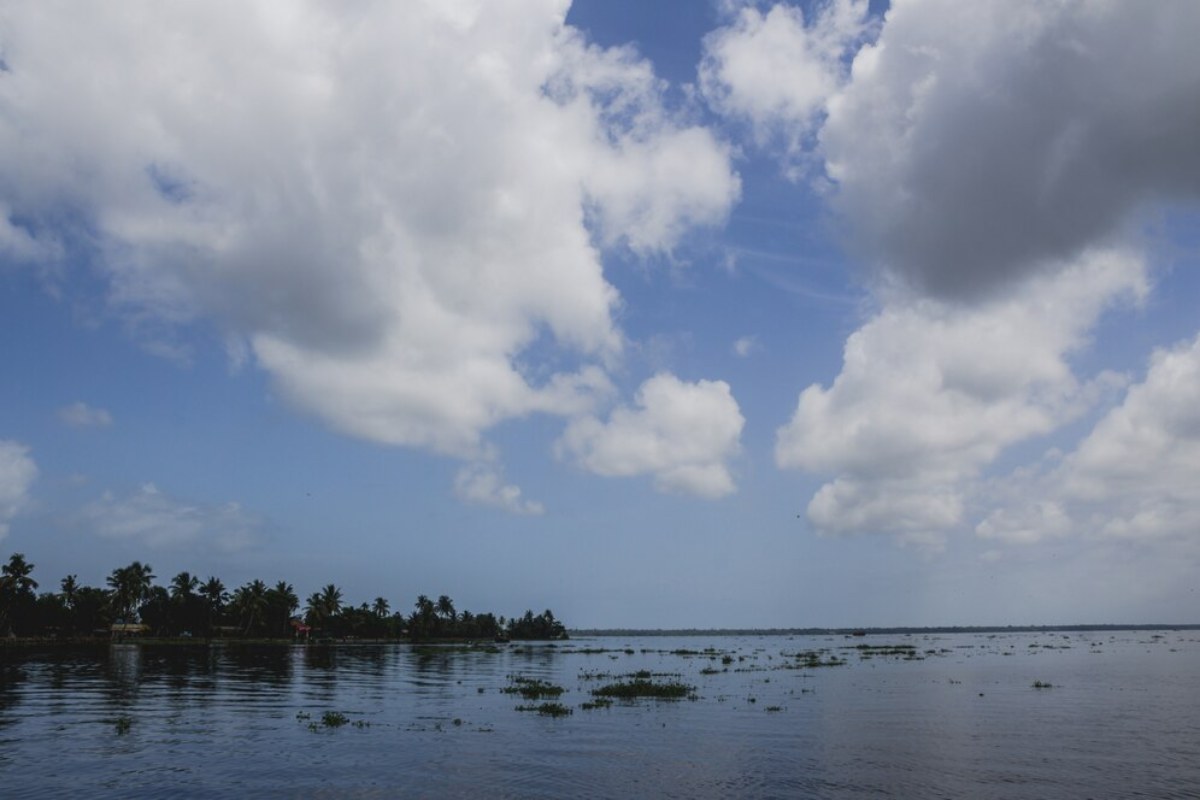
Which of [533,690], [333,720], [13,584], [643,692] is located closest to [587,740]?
[333,720]

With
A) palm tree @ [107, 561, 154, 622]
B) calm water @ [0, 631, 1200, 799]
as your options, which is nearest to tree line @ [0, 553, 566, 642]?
palm tree @ [107, 561, 154, 622]

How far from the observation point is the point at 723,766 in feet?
109

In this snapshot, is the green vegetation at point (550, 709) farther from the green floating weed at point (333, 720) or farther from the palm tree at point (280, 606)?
the palm tree at point (280, 606)

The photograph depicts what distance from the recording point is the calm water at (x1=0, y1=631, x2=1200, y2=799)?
→ 29.1 metres

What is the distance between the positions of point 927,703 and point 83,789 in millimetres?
52266

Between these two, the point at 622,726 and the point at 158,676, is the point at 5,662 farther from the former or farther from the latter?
the point at 622,726

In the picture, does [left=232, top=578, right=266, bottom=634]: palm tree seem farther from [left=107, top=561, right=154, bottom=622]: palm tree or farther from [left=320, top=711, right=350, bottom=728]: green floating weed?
[left=320, top=711, right=350, bottom=728]: green floating weed

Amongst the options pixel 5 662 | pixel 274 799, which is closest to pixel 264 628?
pixel 5 662

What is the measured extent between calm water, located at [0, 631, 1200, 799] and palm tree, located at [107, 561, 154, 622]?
91.2 metres

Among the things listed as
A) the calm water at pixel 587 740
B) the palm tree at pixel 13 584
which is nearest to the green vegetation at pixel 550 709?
the calm water at pixel 587 740

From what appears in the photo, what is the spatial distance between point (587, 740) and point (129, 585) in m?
149

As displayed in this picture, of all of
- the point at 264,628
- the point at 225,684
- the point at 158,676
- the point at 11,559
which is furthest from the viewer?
the point at 264,628

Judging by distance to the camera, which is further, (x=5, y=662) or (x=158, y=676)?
(x=5, y=662)

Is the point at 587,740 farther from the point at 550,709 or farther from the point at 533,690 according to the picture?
the point at 533,690
